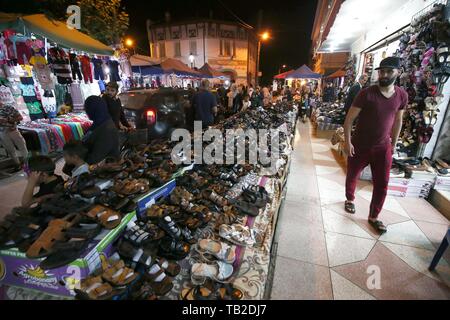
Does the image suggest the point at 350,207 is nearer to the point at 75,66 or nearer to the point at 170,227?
the point at 170,227

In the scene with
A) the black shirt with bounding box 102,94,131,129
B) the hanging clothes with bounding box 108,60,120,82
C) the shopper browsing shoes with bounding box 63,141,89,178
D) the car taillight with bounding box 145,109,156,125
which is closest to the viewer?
the shopper browsing shoes with bounding box 63,141,89,178

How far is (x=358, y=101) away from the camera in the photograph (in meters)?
2.94

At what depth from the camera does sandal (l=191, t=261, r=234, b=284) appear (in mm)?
1575

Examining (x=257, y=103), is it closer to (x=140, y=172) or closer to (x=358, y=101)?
(x=358, y=101)

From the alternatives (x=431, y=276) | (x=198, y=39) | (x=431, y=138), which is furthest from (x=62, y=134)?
(x=198, y=39)

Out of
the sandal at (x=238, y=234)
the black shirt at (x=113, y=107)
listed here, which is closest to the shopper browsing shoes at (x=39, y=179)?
the sandal at (x=238, y=234)

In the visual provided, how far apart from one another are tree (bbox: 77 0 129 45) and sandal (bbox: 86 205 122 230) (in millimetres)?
6253

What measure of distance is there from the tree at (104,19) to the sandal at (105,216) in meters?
6.25

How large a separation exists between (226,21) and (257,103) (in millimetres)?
25764

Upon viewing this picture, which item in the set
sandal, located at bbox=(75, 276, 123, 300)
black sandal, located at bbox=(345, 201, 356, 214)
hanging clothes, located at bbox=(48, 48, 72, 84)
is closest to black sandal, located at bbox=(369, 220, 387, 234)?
black sandal, located at bbox=(345, 201, 356, 214)

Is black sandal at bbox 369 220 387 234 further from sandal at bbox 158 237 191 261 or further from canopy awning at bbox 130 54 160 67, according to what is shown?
canopy awning at bbox 130 54 160 67

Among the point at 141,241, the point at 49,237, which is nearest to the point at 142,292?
the point at 141,241

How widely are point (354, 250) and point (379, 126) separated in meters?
1.62

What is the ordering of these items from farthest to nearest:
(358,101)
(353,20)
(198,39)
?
(198,39)
(353,20)
(358,101)
